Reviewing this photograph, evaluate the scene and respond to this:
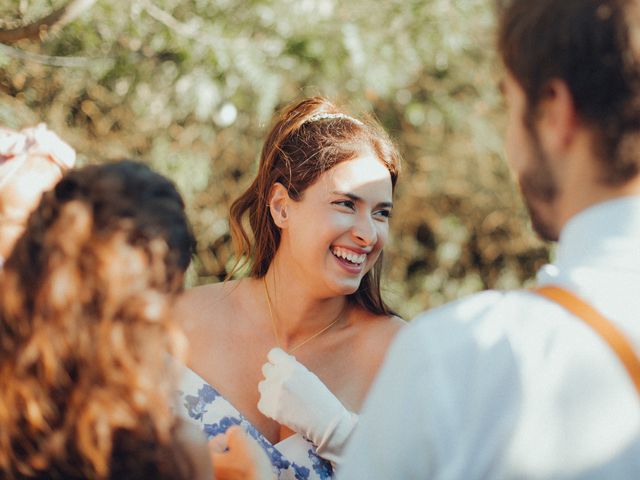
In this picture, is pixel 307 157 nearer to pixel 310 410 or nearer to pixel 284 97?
pixel 310 410

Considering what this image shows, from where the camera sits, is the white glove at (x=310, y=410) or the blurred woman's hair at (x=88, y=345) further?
the white glove at (x=310, y=410)

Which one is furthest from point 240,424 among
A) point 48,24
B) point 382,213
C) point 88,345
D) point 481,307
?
point 48,24

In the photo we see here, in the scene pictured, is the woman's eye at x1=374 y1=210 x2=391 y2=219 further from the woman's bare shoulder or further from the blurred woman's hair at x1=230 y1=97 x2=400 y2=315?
the woman's bare shoulder

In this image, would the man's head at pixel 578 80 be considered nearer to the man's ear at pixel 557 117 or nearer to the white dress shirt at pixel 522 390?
the man's ear at pixel 557 117

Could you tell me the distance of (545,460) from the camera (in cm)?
115

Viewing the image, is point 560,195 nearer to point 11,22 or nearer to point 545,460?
point 545,460

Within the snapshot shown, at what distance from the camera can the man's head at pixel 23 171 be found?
241 centimetres

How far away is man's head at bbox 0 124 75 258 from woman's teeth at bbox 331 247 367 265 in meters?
0.94

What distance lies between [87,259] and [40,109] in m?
3.98

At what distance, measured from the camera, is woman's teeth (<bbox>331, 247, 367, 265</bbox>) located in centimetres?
282

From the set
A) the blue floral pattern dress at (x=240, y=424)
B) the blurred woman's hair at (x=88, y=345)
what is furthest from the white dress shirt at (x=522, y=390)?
the blue floral pattern dress at (x=240, y=424)

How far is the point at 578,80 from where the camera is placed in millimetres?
1221

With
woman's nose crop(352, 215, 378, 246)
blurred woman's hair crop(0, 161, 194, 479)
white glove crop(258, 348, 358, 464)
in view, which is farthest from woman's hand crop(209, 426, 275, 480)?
woman's nose crop(352, 215, 378, 246)

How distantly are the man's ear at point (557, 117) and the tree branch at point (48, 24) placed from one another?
2681 mm
